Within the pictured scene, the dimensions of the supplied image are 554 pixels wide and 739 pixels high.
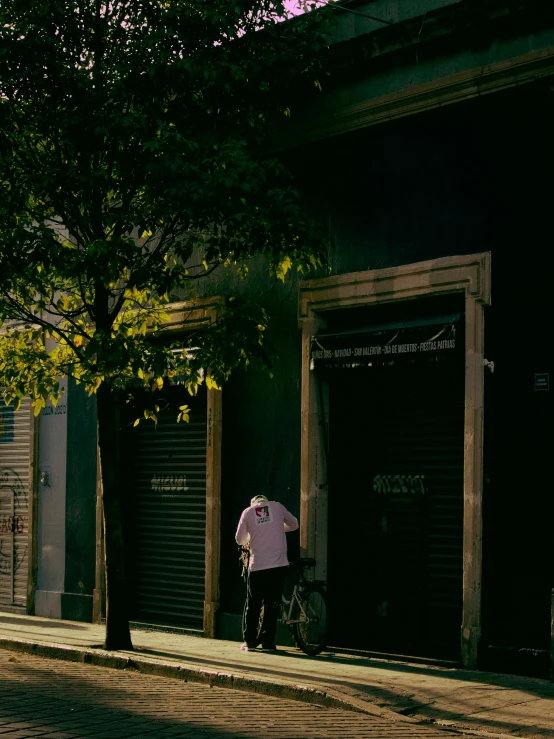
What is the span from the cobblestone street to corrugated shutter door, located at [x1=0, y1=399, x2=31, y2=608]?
7.65 m

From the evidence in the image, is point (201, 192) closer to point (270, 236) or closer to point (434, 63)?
point (270, 236)

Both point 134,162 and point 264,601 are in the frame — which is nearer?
point 134,162

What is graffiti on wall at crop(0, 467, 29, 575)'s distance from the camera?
62.5ft

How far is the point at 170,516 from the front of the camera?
1620 centimetres

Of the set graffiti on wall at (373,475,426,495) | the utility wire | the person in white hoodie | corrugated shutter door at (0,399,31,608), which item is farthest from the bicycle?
corrugated shutter door at (0,399,31,608)

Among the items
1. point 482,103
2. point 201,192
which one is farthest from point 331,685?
point 482,103

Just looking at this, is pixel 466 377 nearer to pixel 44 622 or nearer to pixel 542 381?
pixel 542 381

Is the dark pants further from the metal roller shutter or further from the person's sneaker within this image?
the metal roller shutter

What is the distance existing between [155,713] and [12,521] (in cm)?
1075

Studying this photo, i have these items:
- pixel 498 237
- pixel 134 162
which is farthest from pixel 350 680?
pixel 134 162

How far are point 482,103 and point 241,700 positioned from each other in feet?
20.7

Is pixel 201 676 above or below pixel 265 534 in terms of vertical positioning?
below

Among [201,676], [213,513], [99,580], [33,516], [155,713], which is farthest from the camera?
[33,516]

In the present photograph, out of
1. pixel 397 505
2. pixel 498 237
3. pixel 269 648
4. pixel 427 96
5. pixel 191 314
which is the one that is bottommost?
pixel 269 648
